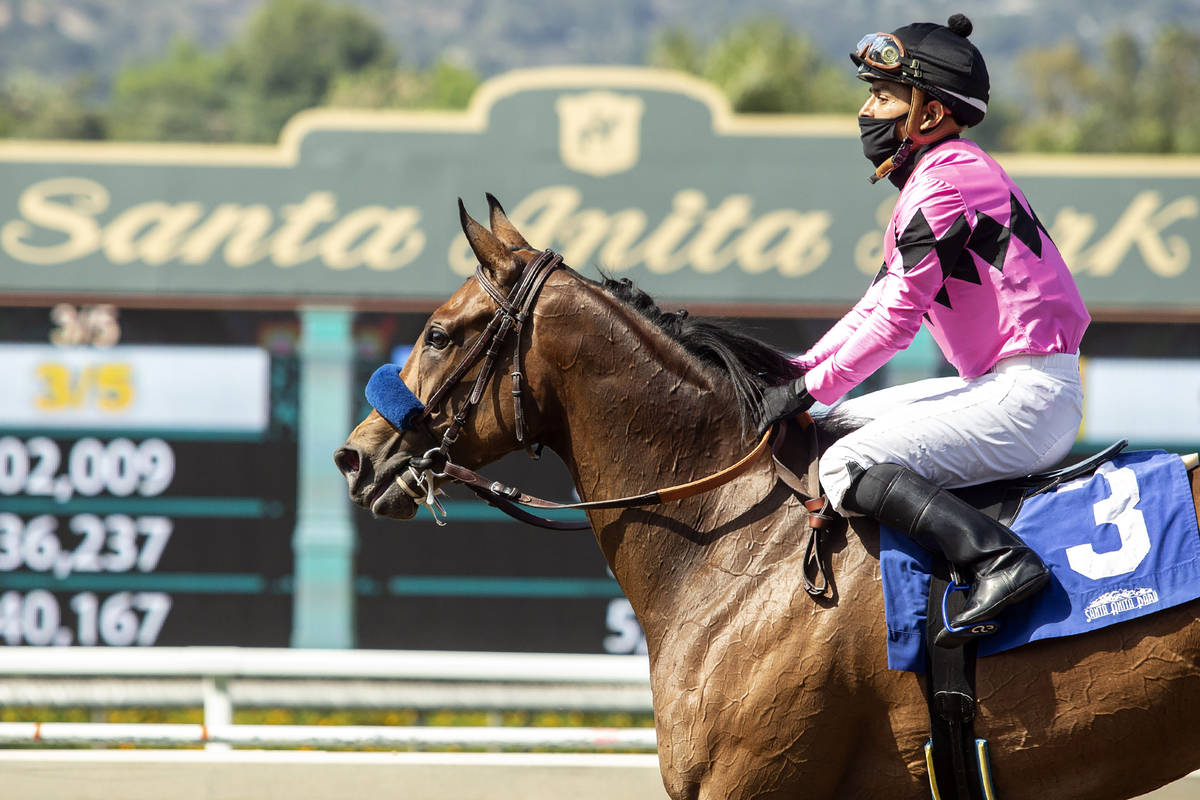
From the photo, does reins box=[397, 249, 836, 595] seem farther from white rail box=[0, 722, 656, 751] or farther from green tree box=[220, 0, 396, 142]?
green tree box=[220, 0, 396, 142]

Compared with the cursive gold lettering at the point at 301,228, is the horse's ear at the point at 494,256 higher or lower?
lower

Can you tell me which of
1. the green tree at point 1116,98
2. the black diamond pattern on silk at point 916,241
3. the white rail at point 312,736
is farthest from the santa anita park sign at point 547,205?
the green tree at point 1116,98

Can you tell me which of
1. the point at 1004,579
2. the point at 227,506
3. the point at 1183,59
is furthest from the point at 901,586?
the point at 1183,59

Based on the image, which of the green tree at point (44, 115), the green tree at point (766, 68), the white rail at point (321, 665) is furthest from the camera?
the green tree at point (44, 115)

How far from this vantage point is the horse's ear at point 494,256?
2.94 meters

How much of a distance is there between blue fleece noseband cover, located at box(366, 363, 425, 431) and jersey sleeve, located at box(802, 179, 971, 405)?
0.96 m

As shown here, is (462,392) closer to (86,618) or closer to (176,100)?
(86,618)

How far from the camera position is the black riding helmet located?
9.48 ft

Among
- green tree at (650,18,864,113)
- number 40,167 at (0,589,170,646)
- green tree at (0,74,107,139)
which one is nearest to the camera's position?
number 40,167 at (0,589,170,646)

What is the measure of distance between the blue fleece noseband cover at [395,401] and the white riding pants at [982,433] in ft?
3.26

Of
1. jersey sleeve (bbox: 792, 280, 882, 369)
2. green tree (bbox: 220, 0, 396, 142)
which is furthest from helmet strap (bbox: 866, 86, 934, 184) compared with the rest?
green tree (bbox: 220, 0, 396, 142)

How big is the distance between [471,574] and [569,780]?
2.32 m

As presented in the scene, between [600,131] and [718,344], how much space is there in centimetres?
473

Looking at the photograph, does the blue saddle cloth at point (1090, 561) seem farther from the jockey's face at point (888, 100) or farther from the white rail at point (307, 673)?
the white rail at point (307, 673)
